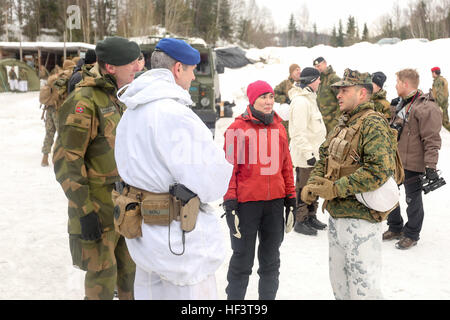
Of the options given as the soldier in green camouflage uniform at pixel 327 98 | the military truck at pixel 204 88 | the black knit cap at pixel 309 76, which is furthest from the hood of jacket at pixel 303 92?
the military truck at pixel 204 88

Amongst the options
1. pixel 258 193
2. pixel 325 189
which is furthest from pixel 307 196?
pixel 258 193

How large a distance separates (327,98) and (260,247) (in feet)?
13.3

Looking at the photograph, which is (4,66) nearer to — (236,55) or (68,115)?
(236,55)

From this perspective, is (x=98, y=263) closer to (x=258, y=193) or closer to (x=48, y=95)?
(x=258, y=193)

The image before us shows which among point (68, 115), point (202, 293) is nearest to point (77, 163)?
point (68, 115)

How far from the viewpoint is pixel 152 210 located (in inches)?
74.5

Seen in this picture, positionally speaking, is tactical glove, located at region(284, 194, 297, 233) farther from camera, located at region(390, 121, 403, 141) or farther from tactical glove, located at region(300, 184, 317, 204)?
camera, located at region(390, 121, 403, 141)

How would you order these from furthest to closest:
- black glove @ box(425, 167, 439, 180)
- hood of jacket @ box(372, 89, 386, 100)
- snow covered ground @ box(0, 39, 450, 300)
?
hood of jacket @ box(372, 89, 386, 100) < black glove @ box(425, 167, 439, 180) < snow covered ground @ box(0, 39, 450, 300)

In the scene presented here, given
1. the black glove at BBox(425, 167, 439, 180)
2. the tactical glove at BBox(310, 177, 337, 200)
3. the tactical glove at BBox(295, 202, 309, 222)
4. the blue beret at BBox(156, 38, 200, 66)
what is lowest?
the tactical glove at BBox(295, 202, 309, 222)

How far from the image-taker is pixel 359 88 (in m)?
2.71

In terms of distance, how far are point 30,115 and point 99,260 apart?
14891mm

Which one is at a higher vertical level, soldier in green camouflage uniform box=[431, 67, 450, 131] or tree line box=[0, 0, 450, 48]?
tree line box=[0, 0, 450, 48]

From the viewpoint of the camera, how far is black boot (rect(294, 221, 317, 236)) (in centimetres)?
489

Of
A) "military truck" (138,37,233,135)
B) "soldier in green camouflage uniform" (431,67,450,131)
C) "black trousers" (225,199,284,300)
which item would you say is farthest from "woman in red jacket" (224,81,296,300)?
"soldier in green camouflage uniform" (431,67,450,131)
